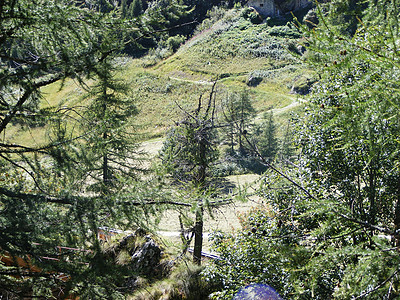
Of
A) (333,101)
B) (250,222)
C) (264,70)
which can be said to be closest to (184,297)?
(250,222)

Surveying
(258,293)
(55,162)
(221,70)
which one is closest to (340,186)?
(258,293)

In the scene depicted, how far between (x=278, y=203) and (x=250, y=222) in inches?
29.6

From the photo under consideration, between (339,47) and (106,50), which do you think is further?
(106,50)

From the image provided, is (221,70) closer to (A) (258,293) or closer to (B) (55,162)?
(A) (258,293)

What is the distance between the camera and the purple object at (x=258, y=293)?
15.0 ft

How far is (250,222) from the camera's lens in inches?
268

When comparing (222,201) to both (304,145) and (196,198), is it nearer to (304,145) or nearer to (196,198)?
(196,198)

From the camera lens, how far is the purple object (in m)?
4.56

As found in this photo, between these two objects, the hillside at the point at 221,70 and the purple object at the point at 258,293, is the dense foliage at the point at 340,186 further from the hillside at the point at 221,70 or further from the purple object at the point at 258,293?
the hillside at the point at 221,70

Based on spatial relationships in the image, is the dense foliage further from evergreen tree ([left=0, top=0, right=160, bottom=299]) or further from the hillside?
the hillside

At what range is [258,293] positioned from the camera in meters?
4.62

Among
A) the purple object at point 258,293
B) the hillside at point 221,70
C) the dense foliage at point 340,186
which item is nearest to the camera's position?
the dense foliage at point 340,186

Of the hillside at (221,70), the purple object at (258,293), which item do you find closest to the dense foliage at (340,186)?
the purple object at (258,293)

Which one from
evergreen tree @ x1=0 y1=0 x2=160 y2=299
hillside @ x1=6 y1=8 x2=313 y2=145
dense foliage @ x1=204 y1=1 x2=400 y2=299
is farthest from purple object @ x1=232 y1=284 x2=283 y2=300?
hillside @ x1=6 y1=8 x2=313 y2=145
